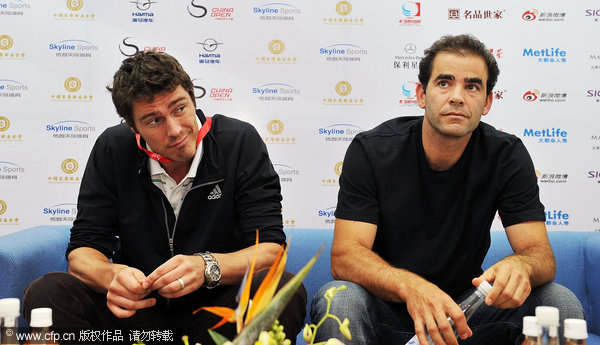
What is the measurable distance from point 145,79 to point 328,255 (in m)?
1.03

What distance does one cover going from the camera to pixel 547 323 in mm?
1030

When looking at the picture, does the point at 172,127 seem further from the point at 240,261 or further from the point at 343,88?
the point at 343,88

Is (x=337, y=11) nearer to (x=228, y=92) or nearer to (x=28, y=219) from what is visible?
(x=228, y=92)

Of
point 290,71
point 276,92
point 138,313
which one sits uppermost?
point 290,71

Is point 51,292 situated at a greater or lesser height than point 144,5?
lesser

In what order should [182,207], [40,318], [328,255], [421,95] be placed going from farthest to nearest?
[328,255]
[421,95]
[182,207]
[40,318]

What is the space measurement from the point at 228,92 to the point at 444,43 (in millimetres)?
1709

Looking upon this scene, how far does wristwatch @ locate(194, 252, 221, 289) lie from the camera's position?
1688mm

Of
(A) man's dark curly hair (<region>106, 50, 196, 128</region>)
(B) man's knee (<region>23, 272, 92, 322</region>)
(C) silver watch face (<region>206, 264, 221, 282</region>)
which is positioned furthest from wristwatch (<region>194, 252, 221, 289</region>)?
(A) man's dark curly hair (<region>106, 50, 196, 128</region>)

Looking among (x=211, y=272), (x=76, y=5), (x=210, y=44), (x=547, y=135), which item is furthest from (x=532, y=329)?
(x=76, y=5)

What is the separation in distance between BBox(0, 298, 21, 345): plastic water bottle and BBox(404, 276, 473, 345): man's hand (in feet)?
3.07

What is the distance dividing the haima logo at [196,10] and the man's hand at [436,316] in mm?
2447

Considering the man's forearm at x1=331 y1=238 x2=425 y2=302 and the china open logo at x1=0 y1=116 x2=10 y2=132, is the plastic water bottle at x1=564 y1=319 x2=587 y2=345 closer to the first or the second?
the man's forearm at x1=331 y1=238 x2=425 y2=302

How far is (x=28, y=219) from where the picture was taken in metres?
3.47
